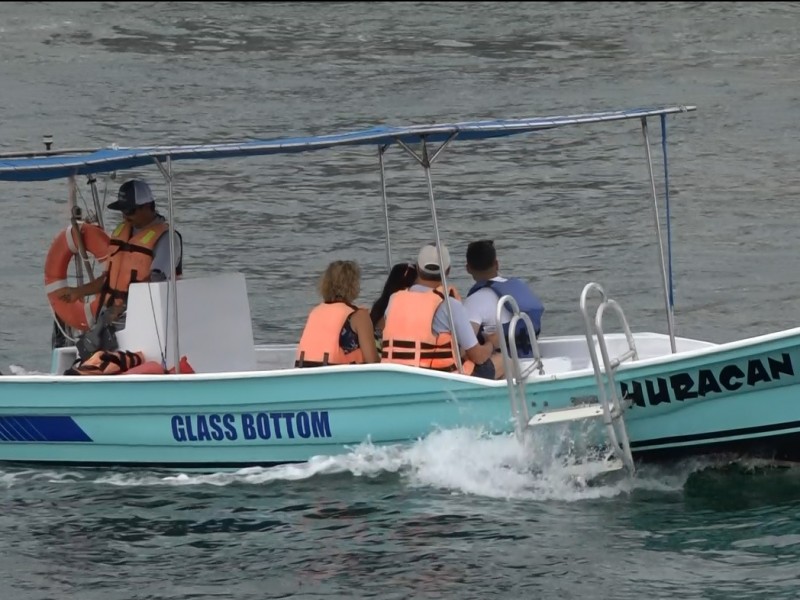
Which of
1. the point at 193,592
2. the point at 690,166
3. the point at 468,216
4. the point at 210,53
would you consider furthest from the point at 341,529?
the point at 210,53

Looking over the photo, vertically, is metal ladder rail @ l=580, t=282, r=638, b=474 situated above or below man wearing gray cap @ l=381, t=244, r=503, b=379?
below

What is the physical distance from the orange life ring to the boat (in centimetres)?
10

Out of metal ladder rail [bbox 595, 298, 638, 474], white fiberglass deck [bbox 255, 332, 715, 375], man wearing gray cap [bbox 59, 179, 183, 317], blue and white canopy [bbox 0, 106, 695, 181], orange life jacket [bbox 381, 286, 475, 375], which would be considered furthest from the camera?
white fiberglass deck [bbox 255, 332, 715, 375]

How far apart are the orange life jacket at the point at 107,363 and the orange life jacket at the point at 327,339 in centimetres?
121

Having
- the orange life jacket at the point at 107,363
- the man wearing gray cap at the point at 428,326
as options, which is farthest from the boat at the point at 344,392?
the man wearing gray cap at the point at 428,326

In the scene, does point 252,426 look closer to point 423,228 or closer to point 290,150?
point 290,150

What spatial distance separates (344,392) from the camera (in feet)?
35.5

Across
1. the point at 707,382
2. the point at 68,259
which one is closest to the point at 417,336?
the point at 707,382

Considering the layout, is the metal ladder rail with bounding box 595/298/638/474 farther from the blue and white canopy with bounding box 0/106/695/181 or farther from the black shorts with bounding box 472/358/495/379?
the blue and white canopy with bounding box 0/106/695/181

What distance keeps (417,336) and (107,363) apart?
2140 mm

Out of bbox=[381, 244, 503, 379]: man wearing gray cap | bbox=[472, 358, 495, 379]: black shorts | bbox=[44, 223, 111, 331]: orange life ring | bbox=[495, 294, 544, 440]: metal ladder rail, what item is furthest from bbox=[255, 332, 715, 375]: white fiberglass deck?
bbox=[44, 223, 111, 331]: orange life ring

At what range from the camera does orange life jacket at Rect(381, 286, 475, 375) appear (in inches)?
427

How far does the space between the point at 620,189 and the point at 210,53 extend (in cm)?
997

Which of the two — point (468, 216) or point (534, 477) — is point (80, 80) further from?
point (534, 477)
